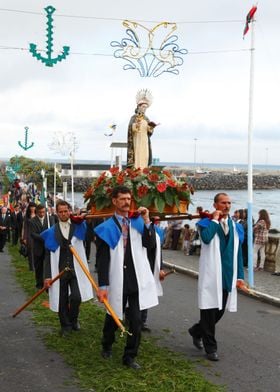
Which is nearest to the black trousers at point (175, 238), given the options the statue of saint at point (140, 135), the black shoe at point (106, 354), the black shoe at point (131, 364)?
the statue of saint at point (140, 135)

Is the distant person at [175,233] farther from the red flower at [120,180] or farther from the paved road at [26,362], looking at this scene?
the red flower at [120,180]

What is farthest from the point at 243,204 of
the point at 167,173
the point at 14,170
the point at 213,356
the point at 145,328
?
the point at 213,356

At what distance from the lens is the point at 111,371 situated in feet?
19.9

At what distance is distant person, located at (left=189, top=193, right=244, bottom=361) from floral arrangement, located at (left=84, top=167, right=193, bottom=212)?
1.87 feet

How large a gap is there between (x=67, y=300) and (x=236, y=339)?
226 centimetres

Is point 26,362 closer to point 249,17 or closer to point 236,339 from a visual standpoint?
point 236,339

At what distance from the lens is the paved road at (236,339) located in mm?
6035

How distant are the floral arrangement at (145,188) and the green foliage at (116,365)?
1670 mm

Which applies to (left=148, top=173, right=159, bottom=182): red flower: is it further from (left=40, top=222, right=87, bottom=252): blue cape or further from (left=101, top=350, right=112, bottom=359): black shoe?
(left=101, top=350, right=112, bottom=359): black shoe

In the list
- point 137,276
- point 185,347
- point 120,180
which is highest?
point 120,180

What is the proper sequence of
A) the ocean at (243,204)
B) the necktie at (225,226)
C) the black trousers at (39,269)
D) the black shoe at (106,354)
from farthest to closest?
the ocean at (243,204) < the black trousers at (39,269) < the necktie at (225,226) < the black shoe at (106,354)

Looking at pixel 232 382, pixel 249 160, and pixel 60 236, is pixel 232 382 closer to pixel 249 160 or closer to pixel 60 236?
pixel 60 236

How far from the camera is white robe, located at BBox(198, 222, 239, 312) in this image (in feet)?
21.8

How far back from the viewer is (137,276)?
626 centimetres
